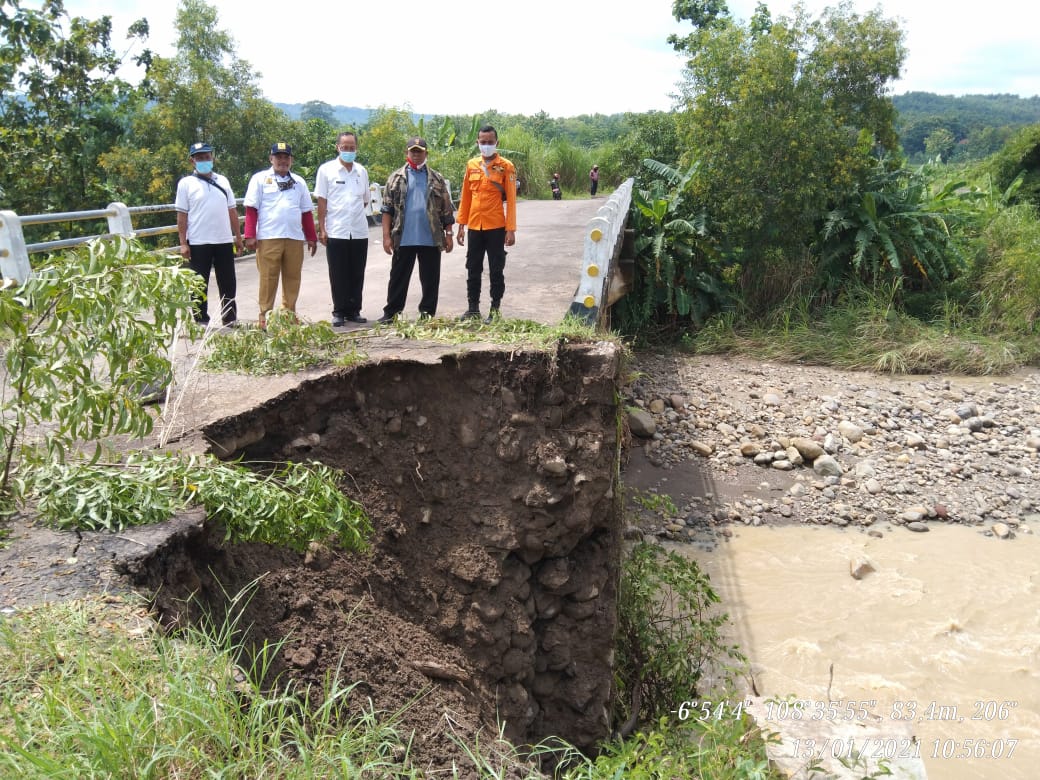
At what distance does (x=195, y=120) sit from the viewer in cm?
1775

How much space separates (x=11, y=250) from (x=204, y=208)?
1.57 meters

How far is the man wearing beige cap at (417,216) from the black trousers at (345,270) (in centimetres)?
47

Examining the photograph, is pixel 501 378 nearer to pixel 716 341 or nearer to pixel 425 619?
pixel 425 619

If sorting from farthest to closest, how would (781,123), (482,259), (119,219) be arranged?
(781,123), (119,219), (482,259)

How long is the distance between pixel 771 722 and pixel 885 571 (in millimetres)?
5008

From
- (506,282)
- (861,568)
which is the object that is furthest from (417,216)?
(861,568)

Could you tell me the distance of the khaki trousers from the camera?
688 cm

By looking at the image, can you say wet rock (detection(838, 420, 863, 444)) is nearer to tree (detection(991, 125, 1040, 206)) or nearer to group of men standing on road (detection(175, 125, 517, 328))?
group of men standing on road (detection(175, 125, 517, 328))

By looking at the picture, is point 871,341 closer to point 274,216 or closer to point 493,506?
point 493,506

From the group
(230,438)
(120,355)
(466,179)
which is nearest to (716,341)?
(466,179)

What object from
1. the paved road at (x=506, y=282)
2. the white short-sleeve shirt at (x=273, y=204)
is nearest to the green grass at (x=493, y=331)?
the paved road at (x=506, y=282)

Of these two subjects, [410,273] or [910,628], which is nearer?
[410,273]

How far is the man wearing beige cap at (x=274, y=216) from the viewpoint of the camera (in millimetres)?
6789

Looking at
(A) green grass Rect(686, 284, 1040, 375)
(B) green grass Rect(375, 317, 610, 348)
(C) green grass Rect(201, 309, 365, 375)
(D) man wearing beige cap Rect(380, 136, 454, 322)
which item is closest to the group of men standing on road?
(D) man wearing beige cap Rect(380, 136, 454, 322)
